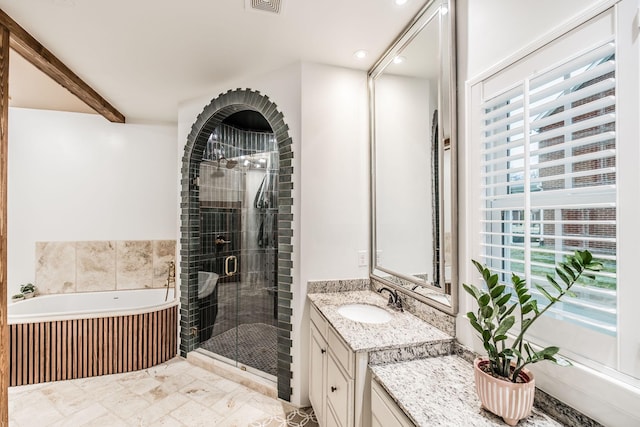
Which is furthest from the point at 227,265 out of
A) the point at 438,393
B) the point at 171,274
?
the point at 438,393

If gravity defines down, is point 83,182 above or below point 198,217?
above

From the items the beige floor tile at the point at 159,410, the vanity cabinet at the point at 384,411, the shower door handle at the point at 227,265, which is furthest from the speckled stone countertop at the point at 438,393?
the shower door handle at the point at 227,265

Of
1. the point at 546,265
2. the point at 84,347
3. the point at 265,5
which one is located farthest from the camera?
the point at 84,347

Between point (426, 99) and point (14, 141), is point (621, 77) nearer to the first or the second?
point (426, 99)

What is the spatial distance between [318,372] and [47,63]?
9.41ft

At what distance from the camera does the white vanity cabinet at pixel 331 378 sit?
4.50 ft

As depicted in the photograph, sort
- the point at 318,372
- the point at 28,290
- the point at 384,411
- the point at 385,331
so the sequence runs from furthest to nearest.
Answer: the point at 28,290, the point at 318,372, the point at 385,331, the point at 384,411

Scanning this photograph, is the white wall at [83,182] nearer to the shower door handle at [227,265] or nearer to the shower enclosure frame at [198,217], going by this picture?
the shower enclosure frame at [198,217]

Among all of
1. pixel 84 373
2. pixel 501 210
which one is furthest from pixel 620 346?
pixel 84 373

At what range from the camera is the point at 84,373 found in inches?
102

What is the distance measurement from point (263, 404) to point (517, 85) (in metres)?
2.53

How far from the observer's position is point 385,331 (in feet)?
4.93

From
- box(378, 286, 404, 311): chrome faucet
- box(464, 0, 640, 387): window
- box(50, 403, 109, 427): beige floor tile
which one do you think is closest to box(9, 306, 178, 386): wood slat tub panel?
box(50, 403, 109, 427): beige floor tile

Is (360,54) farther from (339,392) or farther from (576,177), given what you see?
(339,392)
